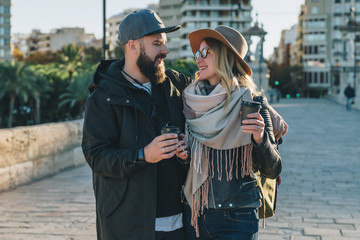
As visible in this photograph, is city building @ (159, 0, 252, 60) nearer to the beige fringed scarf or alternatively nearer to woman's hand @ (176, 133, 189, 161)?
the beige fringed scarf

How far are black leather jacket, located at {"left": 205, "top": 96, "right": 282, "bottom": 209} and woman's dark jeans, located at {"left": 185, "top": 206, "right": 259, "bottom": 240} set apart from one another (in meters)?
0.04

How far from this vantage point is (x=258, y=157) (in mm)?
2764

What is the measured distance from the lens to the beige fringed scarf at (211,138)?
2758 mm

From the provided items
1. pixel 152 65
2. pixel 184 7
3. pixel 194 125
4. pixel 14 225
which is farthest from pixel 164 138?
pixel 184 7

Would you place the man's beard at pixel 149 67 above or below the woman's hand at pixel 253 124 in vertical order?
above

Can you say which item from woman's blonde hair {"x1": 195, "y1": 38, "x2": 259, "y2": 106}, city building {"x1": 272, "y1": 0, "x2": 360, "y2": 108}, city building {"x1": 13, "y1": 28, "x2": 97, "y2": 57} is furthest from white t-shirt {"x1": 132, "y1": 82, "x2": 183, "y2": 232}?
city building {"x1": 13, "y1": 28, "x2": 97, "y2": 57}

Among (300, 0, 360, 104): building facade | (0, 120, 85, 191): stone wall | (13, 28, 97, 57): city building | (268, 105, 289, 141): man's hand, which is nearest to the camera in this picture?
(268, 105, 289, 141): man's hand

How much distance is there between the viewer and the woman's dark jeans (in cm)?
278

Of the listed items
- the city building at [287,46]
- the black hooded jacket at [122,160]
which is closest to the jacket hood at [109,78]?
the black hooded jacket at [122,160]

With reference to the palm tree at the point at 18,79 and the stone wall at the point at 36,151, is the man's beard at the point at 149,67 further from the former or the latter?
the palm tree at the point at 18,79

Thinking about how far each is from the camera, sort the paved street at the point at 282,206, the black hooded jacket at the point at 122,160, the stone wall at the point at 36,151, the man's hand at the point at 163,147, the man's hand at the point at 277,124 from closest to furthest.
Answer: the man's hand at the point at 163,147 < the black hooded jacket at the point at 122,160 < the man's hand at the point at 277,124 < the paved street at the point at 282,206 < the stone wall at the point at 36,151

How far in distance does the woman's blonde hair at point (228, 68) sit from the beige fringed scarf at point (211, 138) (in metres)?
0.05

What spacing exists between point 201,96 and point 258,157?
16.5 inches

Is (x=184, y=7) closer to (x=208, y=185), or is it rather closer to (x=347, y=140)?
(x=347, y=140)
